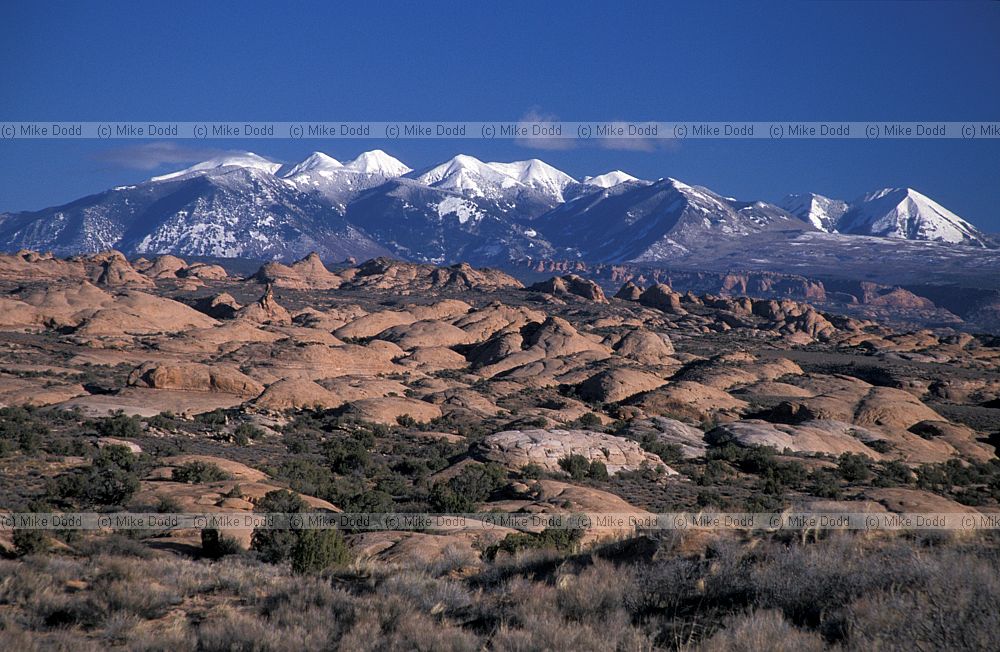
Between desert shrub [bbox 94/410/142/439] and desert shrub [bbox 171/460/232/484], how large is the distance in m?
9.13

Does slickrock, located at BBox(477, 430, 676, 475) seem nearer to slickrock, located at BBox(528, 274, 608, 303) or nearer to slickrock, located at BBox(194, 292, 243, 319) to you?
slickrock, located at BBox(194, 292, 243, 319)

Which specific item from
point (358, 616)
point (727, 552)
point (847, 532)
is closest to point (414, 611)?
point (358, 616)

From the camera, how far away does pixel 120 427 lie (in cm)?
3400

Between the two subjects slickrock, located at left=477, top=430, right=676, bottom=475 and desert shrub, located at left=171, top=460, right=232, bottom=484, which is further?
slickrock, located at left=477, top=430, right=676, bottom=475

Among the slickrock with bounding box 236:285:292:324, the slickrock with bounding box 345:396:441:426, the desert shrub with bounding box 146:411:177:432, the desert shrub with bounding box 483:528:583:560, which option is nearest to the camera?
the desert shrub with bounding box 483:528:583:560

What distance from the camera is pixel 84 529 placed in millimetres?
17188

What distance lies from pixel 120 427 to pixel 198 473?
36.6 feet

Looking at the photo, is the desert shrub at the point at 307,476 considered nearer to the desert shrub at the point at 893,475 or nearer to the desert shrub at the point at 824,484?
the desert shrub at the point at 824,484

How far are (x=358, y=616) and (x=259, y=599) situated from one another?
224cm

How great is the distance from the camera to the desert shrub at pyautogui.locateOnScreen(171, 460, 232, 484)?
81.8 feet

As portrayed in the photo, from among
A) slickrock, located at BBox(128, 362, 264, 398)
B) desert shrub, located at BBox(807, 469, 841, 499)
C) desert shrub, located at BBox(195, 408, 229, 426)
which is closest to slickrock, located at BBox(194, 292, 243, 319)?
slickrock, located at BBox(128, 362, 264, 398)

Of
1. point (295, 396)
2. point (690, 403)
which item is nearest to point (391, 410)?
point (295, 396)

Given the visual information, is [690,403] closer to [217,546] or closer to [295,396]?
[295,396]

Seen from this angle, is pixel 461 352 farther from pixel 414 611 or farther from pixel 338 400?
pixel 414 611
